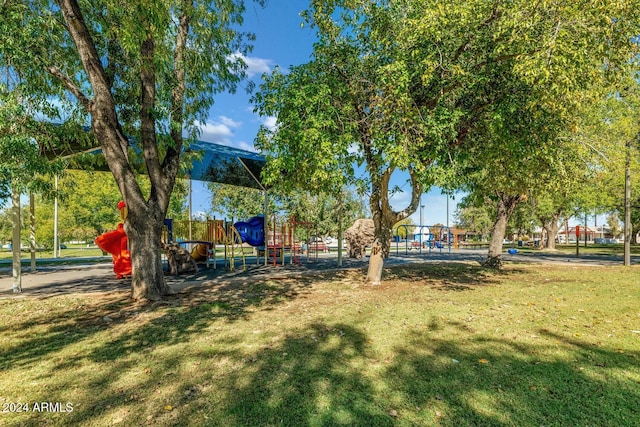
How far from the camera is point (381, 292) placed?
830cm

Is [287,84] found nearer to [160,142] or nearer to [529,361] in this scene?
[160,142]

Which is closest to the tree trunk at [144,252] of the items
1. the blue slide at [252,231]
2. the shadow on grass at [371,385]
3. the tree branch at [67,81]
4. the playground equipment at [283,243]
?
the tree branch at [67,81]

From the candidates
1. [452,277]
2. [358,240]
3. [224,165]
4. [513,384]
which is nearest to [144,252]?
[513,384]

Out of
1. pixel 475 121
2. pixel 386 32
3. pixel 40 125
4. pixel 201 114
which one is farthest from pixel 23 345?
pixel 475 121

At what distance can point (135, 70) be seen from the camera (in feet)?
25.1

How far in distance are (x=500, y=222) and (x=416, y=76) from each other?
344 inches

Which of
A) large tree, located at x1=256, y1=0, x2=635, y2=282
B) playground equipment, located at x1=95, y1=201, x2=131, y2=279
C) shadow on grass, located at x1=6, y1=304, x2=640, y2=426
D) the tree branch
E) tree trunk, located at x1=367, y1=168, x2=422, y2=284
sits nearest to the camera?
shadow on grass, located at x1=6, y1=304, x2=640, y2=426

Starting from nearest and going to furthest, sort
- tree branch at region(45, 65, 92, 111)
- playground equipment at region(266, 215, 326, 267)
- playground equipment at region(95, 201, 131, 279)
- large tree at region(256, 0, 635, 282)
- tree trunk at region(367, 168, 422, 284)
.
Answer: large tree at region(256, 0, 635, 282) → tree branch at region(45, 65, 92, 111) → tree trunk at region(367, 168, 422, 284) → playground equipment at region(95, 201, 131, 279) → playground equipment at region(266, 215, 326, 267)

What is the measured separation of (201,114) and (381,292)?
20.4ft

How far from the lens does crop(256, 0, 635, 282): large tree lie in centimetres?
575

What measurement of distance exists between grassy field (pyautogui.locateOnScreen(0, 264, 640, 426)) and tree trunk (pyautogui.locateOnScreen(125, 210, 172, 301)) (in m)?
0.48

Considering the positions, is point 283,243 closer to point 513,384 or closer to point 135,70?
point 135,70

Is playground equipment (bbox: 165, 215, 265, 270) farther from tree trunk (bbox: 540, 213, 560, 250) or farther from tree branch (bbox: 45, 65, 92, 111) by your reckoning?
tree trunk (bbox: 540, 213, 560, 250)

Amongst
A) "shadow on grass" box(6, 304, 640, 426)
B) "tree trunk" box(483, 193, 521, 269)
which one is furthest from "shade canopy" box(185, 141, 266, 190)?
"tree trunk" box(483, 193, 521, 269)
